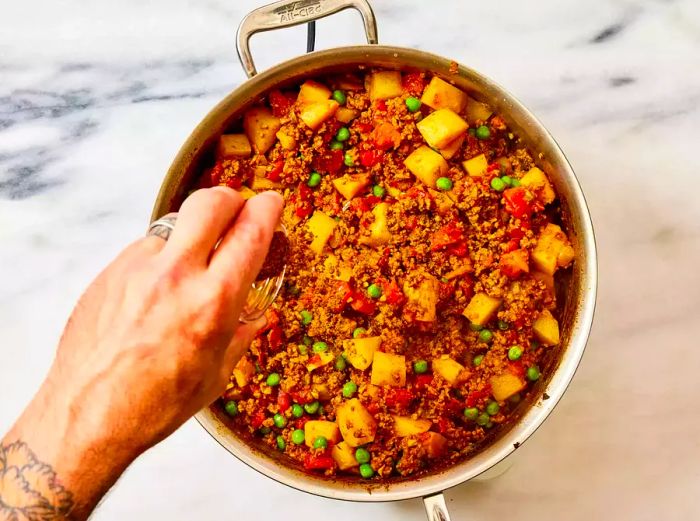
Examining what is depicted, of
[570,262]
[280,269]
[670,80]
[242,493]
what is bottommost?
[242,493]

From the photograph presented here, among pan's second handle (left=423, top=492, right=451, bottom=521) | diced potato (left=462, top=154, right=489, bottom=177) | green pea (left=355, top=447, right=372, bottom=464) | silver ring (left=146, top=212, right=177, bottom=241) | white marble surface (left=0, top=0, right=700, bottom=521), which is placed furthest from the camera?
white marble surface (left=0, top=0, right=700, bottom=521)

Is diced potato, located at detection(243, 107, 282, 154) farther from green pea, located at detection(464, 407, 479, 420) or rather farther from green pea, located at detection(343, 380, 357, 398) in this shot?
green pea, located at detection(464, 407, 479, 420)

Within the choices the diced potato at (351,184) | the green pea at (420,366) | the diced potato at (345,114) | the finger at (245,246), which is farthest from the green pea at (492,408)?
the finger at (245,246)

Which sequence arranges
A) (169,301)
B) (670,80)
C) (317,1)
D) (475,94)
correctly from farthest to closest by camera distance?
(670,80) < (475,94) < (317,1) < (169,301)

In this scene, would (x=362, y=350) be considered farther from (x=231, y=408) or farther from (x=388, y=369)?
(x=231, y=408)

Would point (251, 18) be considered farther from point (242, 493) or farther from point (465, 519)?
point (465, 519)

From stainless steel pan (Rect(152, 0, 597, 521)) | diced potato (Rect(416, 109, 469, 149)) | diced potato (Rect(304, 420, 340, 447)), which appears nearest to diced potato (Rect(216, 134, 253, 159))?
stainless steel pan (Rect(152, 0, 597, 521))

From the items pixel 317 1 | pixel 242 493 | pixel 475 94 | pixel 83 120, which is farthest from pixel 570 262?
pixel 83 120

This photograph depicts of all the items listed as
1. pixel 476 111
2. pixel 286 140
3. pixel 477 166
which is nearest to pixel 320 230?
pixel 286 140
